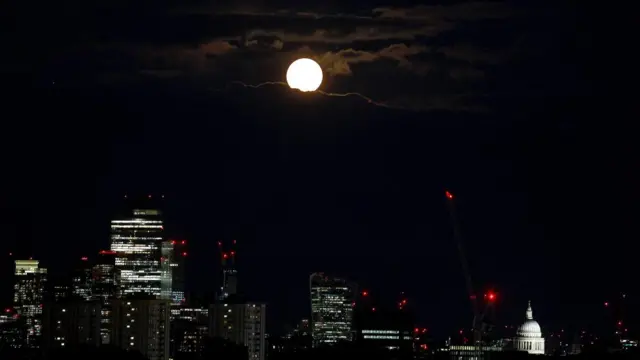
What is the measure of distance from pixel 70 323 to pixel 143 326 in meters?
5.00

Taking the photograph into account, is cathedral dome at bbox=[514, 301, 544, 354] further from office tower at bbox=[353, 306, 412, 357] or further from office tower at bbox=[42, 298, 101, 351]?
office tower at bbox=[42, 298, 101, 351]

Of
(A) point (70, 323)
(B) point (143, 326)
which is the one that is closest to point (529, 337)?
(B) point (143, 326)

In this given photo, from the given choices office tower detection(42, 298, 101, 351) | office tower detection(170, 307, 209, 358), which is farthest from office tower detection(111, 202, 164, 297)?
office tower detection(42, 298, 101, 351)

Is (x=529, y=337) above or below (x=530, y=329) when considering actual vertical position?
below

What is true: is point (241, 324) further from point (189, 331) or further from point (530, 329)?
point (530, 329)

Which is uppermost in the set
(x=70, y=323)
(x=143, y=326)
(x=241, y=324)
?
(x=241, y=324)

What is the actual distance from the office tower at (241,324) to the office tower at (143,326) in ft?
35.1

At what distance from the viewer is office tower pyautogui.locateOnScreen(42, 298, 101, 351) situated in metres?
112

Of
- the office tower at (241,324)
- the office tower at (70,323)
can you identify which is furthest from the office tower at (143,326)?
the office tower at (241,324)

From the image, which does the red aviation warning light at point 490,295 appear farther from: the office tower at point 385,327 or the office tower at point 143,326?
the office tower at point 143,326

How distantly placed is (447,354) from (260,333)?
49.6 feet

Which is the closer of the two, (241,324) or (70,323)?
(70,323)

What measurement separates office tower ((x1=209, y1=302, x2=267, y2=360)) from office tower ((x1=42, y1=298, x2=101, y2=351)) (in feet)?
42.8

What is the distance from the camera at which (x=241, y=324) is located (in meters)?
129
